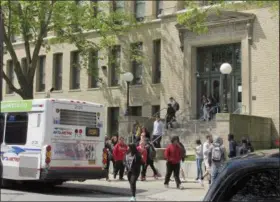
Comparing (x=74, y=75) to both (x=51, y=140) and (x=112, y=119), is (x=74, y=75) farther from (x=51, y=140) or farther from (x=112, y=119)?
(x=51, y=140)

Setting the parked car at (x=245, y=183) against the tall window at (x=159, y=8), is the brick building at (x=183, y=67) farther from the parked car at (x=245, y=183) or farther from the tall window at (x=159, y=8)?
the parked car at (x=245, y=183)

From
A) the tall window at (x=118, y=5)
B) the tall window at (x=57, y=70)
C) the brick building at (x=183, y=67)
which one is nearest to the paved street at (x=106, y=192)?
the brick building at (x=183, y=67)

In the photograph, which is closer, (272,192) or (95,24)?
(272,192)

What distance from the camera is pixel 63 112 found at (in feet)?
51.6

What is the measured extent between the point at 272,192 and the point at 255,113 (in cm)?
2469

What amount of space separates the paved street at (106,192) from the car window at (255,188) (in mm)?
11373

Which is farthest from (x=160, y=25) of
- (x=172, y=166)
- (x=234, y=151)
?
(x=172, y=166)

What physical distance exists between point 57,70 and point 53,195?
24907mm

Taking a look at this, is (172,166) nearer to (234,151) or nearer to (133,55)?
(234,151)

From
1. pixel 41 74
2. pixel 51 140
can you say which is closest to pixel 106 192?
pixel 51 140

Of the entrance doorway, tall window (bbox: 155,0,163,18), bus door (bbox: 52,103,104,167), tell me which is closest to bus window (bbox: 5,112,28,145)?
bus door (bbox: 52,103,104,167)

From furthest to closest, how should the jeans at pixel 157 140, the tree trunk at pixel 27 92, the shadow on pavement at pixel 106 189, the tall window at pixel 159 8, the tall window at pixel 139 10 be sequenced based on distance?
the tall window at pixel 139 10 → the tall window at pixel 159 8 → the tree trunk at pixel 27 92 → the jeans at pixel 157 140 → the shadow on pavement at pixel 106 189

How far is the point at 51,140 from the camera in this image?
15.3 m

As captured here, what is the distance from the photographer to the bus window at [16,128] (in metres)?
15.8
